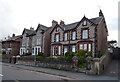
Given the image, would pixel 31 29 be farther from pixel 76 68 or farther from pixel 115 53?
pixel 76 68

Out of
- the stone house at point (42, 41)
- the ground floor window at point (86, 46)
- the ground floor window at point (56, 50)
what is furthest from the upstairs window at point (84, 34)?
the stone house at point (42, 41)

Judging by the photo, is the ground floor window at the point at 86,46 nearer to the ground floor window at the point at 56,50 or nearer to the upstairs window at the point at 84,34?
the upstairs window at the point at 84,34

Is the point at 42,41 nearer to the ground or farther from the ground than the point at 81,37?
nearer to the ground

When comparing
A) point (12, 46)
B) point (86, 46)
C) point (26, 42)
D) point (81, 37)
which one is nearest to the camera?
point (86, 46)

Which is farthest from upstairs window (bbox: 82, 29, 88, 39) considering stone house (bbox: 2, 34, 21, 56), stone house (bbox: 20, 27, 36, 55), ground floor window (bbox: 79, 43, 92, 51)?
stone house (bbox: 2, 34, 21, 56)

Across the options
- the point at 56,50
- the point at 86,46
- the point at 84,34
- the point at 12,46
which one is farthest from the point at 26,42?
the point at 86,46

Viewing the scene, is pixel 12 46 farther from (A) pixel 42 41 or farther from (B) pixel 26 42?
(A) pixel 42 41

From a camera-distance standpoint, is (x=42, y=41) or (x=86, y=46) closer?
(x=86, y=46)

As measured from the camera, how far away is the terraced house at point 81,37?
26931 millimetres

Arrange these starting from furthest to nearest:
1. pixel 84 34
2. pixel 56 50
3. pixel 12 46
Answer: pixel 12 46
pixel 56 50
pixel 84 34

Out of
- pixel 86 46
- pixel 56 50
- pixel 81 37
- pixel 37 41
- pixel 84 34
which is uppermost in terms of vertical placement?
pixel 84 34

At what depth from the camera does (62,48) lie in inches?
1280

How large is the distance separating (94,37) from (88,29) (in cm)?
242

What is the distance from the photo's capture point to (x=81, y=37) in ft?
95.5
